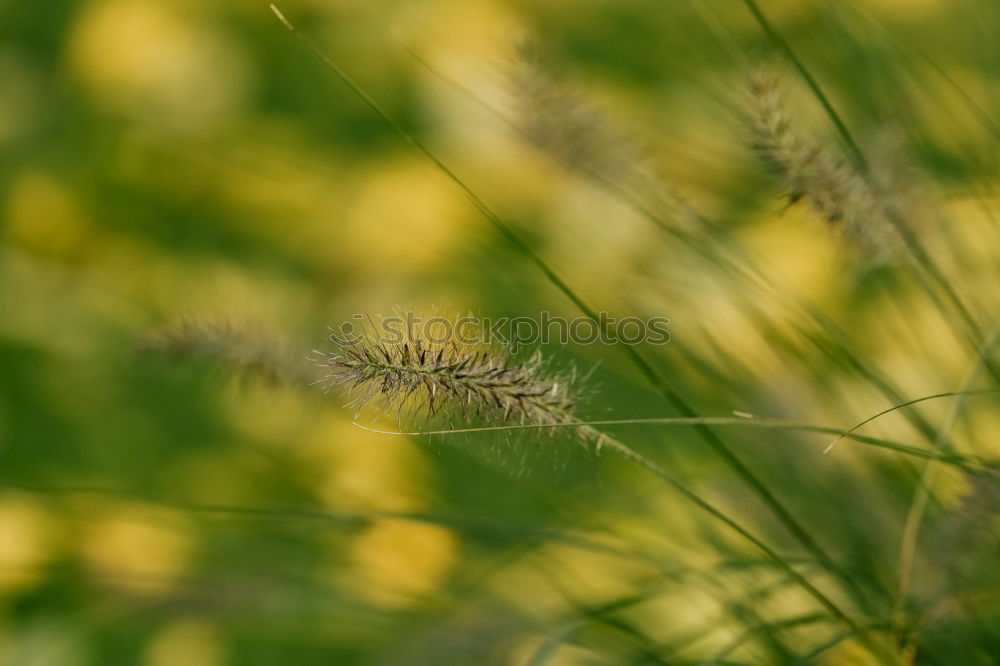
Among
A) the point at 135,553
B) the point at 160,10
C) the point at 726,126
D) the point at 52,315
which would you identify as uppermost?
the point at 160,10

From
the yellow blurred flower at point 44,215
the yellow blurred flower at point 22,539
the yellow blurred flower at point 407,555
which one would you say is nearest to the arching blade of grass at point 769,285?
the yellow blurred flower at point 407,555

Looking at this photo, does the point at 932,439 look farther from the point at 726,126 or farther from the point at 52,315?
the point at 52,315

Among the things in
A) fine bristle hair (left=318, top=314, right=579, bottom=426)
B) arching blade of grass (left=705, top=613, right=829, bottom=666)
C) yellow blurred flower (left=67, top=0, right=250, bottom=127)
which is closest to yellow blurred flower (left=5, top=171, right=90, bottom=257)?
yellow blurred flower (left=67, top=0, right=250, bottom=127)

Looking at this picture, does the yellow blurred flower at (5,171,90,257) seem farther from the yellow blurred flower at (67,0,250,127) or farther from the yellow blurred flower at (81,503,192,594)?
the yellow blurred flower at (81,503,192,594)

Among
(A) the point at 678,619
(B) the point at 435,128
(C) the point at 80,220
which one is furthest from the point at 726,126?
(C) the point at 80,220

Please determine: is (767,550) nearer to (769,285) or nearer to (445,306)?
(769,285)

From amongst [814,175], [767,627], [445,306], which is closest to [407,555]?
[445,306]
